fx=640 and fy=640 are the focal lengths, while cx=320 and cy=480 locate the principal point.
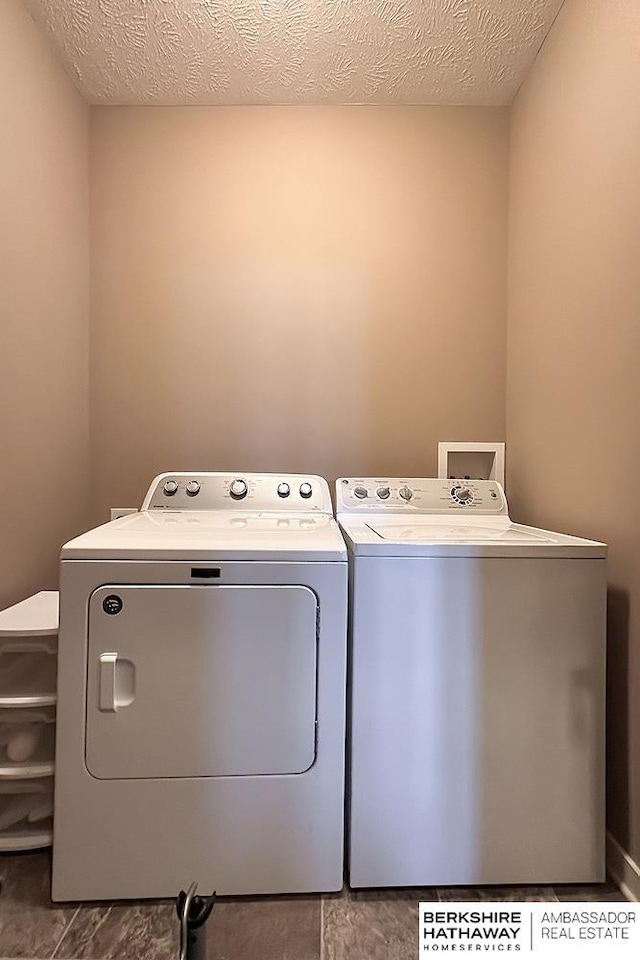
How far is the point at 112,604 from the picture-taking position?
1.36 meters

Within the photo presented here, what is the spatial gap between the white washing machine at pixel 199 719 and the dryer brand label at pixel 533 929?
0.24 m

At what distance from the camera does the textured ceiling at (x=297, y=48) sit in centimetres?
191

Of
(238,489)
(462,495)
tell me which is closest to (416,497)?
(462,495)

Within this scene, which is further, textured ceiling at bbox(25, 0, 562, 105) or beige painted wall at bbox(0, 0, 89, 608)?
textured ceiling at bbox(25, 0, 562, 105)

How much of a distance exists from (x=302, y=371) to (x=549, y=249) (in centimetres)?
94

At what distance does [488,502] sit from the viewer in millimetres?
2186

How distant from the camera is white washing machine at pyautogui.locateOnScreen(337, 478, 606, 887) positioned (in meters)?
1.41

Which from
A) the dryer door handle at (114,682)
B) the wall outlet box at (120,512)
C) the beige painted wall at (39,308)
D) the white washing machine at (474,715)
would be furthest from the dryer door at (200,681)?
the wall outlet box at (120,512)

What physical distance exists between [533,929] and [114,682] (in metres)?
0.99

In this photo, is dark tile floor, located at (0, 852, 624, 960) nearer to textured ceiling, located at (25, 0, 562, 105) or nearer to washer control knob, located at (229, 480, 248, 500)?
washer control knob, located at (229, 480, 248, 500)

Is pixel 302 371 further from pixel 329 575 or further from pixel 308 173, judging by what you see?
pixel 329 575

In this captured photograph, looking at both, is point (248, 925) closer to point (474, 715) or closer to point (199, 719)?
point (199, 719)

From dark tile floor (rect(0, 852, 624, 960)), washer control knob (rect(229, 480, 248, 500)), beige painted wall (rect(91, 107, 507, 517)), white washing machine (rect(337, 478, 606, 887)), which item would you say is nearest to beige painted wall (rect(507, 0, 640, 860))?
white washing machine (rect(337, 478, 606, 887))

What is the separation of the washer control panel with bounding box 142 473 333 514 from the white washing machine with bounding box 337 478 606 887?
0.76m
